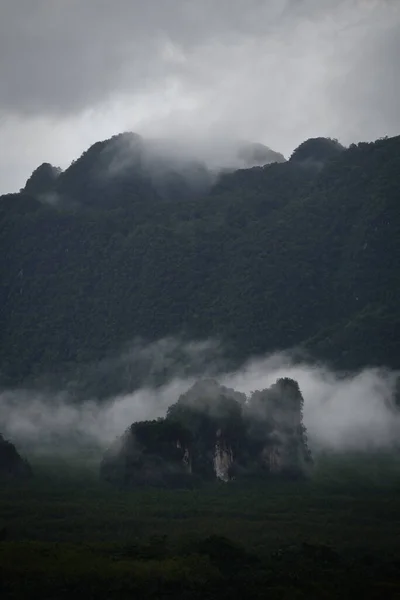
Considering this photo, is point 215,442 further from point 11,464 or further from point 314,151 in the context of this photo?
point 314,151

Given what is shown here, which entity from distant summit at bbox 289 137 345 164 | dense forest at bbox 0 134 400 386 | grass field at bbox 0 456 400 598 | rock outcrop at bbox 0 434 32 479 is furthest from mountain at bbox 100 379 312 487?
distant summit at bbox 289 137 345 164

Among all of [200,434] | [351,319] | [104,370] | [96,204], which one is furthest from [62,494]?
[96,204]

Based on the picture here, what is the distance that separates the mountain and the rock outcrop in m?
7.75

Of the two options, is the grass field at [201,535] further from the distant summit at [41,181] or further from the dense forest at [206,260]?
the distant summit at [41,181]

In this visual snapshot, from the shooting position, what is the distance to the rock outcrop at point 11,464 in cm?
9938

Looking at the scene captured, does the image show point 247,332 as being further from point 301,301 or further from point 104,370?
point 104,370

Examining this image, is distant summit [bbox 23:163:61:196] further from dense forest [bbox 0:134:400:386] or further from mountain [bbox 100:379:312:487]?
mountain [bbox 100:379:312:487]

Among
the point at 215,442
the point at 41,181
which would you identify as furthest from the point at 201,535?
the point at 41,181

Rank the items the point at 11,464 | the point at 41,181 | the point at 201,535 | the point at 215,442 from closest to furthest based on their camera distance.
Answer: the point at 201,535 → the point at 11,464 → the point at 215,442 → the point at 41,181

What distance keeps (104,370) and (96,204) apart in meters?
48.9

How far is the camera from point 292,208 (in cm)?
17350

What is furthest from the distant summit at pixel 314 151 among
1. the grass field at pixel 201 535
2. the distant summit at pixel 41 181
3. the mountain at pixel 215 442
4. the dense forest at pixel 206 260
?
the grass field at pixel 201 535

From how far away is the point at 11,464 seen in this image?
100m

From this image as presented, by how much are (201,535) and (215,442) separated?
3163 cm
